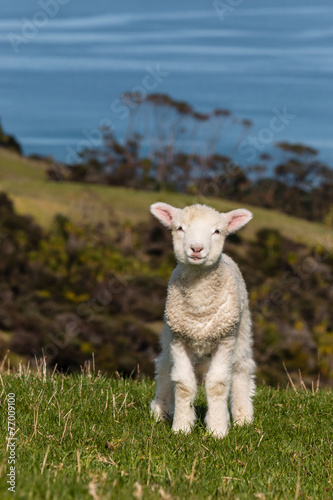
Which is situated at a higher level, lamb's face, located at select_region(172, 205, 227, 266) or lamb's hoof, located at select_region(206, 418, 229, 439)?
lamb's face, located at select_region(172, 205, 227, 266)

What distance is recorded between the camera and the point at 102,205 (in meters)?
42.2

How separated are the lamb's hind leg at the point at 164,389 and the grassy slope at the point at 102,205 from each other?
99.3 ft

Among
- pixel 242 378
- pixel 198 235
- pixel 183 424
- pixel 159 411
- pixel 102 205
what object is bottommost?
pixel 102 205

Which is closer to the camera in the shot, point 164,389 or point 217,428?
point 217,428

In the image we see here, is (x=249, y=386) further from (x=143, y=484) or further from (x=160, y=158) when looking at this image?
(x=160, y=158)

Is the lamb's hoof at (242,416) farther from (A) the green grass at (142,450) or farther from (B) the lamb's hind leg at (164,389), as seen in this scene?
(B) the lamb's hind leg at (164,389)

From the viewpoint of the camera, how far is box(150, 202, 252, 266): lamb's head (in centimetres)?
531

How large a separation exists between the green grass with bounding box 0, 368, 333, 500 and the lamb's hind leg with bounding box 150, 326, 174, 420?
0.12 meters

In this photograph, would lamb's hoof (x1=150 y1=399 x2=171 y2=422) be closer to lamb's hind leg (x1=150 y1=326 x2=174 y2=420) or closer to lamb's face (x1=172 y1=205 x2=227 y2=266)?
lamb's hind leg (x1=150 y1=326 x2=174 y2=420)

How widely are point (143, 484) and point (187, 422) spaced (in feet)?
4.55

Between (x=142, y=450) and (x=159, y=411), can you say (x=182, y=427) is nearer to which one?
(x=159, y=411)

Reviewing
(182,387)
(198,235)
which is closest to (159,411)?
(182,387)

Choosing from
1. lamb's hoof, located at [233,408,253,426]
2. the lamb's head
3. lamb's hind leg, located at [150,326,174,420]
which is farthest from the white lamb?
lamb's hoof, located at [233,408,253,426]

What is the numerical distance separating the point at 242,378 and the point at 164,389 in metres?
0.70
